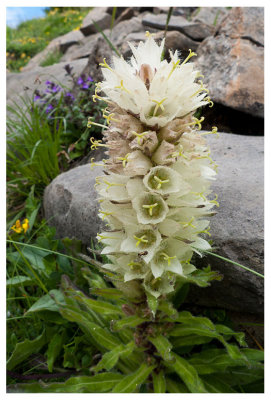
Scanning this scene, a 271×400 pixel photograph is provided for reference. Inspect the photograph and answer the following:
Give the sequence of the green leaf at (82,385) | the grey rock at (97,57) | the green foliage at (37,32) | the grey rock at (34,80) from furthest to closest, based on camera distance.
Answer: the green foliage at (37,32) → the grey rock at (34,80) → the grey rock at (97,57) → the green leaf at (82,385)

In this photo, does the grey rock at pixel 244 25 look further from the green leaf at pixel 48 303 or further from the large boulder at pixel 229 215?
the green leaf at pixel 48 303

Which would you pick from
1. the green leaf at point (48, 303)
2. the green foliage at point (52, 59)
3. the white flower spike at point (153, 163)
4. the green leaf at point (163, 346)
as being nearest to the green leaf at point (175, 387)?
the green leaf at point (163, 346)

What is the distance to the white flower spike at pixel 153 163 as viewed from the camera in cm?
166

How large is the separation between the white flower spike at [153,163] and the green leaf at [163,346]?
32 cm

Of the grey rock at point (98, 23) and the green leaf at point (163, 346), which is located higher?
the grey rock at point (98, 23)

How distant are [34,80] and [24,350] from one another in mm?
4757

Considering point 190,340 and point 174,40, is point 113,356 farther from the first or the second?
point 174,40

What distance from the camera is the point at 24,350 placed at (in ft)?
8.34

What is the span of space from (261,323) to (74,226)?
66.1 inches

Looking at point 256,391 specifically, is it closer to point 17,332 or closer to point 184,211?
point 184,211

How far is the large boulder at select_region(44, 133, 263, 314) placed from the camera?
247 centimetres

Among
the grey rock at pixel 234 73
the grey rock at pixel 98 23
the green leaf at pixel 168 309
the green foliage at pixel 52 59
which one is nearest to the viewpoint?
the green leaf at pixel 168 309

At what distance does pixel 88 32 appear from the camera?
1118cm

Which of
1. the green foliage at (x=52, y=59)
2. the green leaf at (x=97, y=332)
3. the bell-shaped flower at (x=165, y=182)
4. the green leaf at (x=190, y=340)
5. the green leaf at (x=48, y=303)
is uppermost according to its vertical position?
the bell-shaped flower at (x=165, y=182)
